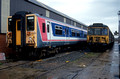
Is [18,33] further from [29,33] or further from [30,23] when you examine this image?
[30,23]

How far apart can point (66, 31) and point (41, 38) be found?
563 centimetres

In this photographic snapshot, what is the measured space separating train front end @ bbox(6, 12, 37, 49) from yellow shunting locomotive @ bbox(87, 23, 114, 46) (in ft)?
30.9

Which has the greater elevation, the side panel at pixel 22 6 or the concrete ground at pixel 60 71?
the side panel at pixel 22 6

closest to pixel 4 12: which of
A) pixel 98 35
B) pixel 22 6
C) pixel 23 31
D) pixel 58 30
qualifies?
pixel 22 6

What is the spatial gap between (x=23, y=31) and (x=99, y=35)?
406 inches

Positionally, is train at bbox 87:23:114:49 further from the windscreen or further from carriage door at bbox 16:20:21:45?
carriage door at bbox 16:20:21:45

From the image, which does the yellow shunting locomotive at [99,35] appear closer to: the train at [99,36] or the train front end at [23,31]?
the train at [99,36]

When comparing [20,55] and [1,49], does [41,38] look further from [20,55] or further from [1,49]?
[1,49]

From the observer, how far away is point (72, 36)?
17.6 meters

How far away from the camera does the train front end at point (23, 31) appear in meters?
9.95

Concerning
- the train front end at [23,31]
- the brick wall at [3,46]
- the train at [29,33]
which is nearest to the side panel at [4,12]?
the brick wall at [3,46]

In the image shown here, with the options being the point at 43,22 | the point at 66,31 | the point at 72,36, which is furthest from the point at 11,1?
the point at 72,36

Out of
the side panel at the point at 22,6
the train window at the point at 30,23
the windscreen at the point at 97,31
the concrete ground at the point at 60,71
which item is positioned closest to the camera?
the concrete ground at the point at 60,71

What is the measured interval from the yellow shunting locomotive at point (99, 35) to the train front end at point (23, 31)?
30.9 ft
